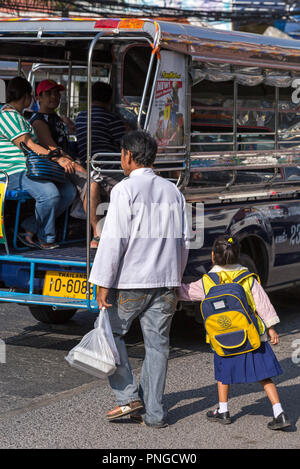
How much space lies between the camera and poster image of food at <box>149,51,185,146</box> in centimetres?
659

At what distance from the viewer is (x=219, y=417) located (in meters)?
5.27

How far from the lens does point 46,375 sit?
643 centimetres

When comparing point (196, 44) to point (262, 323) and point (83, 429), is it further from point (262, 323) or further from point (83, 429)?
point (83, 429)

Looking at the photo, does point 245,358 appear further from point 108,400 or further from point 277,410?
point 108,400

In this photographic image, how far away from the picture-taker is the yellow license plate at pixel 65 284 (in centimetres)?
652

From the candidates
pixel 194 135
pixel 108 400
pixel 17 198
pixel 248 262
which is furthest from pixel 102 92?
pixel 108 400

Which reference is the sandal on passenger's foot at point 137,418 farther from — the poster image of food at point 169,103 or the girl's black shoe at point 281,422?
the poster image of food at point 169,103

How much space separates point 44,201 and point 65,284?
0.83 metres

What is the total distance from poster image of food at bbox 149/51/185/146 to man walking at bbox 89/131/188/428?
1564 mm

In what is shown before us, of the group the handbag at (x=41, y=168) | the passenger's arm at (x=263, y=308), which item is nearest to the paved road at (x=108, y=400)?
the passenger's arm at (x=263, y=308)

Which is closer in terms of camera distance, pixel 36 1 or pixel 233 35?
pixel 233 35

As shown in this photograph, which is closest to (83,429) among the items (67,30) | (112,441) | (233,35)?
(112,441)

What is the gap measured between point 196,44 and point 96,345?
310cm
